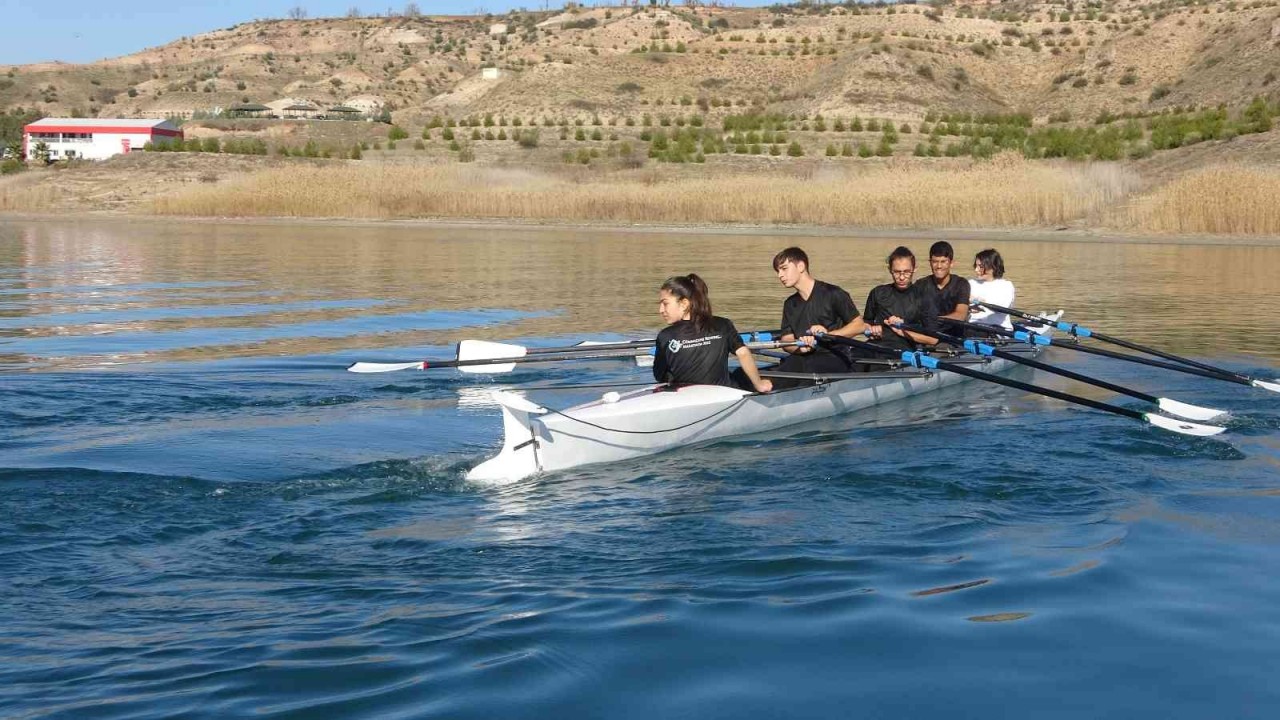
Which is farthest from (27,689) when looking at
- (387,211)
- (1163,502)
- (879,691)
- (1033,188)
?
(387,211)

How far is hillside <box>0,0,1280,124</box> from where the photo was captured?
63719 millimetres

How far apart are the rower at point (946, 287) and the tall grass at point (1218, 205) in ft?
69.2

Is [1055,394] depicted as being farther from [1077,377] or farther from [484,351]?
[484,351]

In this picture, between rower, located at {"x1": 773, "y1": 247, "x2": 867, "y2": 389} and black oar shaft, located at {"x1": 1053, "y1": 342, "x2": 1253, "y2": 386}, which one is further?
black oar shaft, located at {"x1": 1053, "y1": 342, "x2": 1253, "y2": 386}

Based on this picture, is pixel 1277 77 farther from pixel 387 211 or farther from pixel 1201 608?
pixel 1201 608

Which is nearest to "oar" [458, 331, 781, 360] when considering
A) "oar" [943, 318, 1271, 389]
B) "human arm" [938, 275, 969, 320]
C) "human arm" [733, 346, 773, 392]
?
→ "human arm" [733, 346, 773, 392]

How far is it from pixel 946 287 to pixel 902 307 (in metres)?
1.03

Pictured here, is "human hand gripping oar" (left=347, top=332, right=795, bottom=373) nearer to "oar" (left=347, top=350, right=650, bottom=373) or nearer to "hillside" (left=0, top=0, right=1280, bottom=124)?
"oar" (left=347, top=350, right=650, bottom=373)

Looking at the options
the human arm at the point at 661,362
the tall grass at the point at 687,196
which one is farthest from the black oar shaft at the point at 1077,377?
the tall grass at the point at 687,196

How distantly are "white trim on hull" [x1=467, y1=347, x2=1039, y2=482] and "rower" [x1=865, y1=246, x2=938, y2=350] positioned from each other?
0.95m

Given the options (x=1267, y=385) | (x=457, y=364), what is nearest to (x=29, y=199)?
(x=457, y=364)

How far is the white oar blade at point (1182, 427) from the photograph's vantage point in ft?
31.8

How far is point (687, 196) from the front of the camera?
1518 inches

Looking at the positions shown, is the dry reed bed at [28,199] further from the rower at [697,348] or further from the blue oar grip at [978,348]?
the rower at [697,348]
